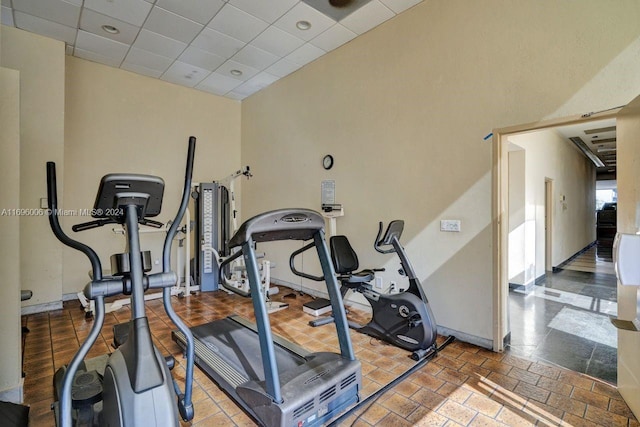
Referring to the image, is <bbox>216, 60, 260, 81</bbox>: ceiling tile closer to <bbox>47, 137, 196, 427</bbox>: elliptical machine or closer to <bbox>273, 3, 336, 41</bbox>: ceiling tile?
<bbox>273, 3, 336, 41</bbox>: ceiling tile

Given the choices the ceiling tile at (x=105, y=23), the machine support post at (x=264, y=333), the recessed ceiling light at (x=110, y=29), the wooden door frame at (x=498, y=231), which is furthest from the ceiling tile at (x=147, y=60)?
the wooden door frame at (x=498, y=231)

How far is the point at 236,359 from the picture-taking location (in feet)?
8.26

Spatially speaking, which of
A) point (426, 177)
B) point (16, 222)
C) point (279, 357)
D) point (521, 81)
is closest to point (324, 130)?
point (426, 177)

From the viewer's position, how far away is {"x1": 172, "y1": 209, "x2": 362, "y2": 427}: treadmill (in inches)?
69.1

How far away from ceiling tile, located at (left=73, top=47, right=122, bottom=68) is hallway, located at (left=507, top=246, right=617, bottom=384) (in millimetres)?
6341

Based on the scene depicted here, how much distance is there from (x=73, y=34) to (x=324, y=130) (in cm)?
344

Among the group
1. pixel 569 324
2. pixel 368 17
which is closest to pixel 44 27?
pixel 368 17

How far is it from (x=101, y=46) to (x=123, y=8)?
1133 mm

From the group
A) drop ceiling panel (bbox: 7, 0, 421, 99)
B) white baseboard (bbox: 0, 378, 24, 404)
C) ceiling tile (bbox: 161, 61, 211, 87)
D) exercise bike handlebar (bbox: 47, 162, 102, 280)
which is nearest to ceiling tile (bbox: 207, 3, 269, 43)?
drop ceiling panel (bbox: 7, 0, 421, 99)

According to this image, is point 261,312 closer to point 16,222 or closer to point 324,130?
point 16,222

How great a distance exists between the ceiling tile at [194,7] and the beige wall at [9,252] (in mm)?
1921

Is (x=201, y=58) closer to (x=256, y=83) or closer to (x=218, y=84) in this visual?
(x=218, y=84)

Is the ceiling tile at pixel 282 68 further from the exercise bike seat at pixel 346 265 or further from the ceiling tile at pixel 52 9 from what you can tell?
the exercise bike seat at pixel 346 265

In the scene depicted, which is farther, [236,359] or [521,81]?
[521,81]
